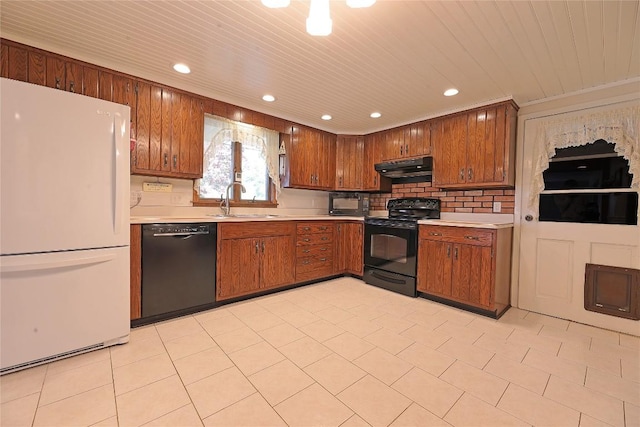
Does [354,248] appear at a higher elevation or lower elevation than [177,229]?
lower

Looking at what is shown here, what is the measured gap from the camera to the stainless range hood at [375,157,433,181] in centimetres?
344

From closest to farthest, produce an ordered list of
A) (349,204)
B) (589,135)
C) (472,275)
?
(589,135) < (472,275) < (349,204)

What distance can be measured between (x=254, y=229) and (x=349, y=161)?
2.02 metres

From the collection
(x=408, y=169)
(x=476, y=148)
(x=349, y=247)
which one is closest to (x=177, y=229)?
(x=349, y=247)

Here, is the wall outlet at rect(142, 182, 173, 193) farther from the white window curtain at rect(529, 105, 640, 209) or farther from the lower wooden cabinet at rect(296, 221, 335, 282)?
the white window curtain at rect(529, 105, 640, 209)

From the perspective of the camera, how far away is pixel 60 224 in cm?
172

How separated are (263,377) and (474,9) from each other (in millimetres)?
2562

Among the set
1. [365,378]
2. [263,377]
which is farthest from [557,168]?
[263,377]

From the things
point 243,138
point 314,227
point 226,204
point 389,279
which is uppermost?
point 243,138

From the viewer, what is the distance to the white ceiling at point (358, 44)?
1.67 m

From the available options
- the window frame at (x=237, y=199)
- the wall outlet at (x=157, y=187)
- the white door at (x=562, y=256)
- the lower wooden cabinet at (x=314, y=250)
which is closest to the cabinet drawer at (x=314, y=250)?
the lower wooden cabinet at (x=314, y=250)

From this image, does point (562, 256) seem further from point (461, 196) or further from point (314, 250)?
point (314, 250)

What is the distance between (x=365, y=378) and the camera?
1652 mm

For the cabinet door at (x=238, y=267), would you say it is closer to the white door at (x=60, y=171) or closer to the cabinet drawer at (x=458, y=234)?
the white door at (x=60, y=171)
